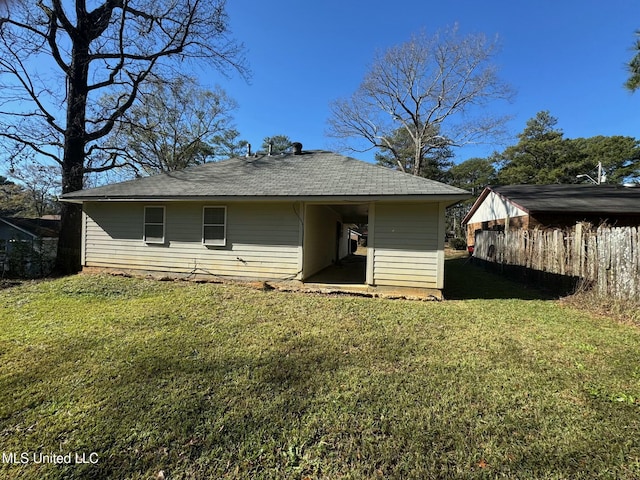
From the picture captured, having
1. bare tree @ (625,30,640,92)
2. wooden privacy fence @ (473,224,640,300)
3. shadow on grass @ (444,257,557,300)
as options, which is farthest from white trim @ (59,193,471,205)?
bare tree @ (625,30,640,92)

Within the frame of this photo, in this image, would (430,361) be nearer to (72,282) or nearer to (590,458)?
(590,458)

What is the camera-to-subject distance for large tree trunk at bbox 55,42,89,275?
10.4 metres

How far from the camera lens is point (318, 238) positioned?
985cm

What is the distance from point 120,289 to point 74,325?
8.18ft

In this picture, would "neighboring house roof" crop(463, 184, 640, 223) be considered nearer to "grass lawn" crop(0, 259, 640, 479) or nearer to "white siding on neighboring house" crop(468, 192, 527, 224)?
"white siding on neighboring house" crop(468, 192, 527, 224)

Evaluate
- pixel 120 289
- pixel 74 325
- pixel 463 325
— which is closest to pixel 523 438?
pixel 463 325

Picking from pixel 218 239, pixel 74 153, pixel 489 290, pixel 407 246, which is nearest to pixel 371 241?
pixel 407 246

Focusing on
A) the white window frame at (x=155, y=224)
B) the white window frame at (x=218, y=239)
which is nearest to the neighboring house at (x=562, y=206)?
the white window frame at (x=218, y=239)

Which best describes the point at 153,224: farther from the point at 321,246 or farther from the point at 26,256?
the point at 321,246

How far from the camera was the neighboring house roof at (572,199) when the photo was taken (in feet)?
38.0

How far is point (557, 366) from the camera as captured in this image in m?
3.73

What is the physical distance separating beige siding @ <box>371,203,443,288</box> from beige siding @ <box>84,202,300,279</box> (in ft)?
7.15

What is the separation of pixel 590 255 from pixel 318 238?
6865mm

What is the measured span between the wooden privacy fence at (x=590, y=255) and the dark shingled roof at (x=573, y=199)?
347 cm
